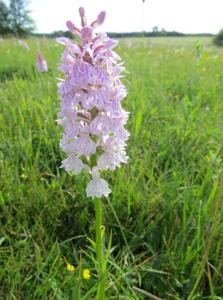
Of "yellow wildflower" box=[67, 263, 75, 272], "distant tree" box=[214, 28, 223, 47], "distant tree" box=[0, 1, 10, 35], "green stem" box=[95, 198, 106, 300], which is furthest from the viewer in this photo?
"distant tree" box=[0, 1, 10, 35]

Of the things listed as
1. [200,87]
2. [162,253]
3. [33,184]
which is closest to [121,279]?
[162,253]

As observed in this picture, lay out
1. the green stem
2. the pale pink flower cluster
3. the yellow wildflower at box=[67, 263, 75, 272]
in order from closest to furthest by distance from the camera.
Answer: the pale pink flower cluster → the green stem → the yellow wildflower at box=[67, 263, 75, 272]

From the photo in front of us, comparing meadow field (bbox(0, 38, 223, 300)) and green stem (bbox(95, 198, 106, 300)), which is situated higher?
green stem (bbox(95, 198, 106, 300))

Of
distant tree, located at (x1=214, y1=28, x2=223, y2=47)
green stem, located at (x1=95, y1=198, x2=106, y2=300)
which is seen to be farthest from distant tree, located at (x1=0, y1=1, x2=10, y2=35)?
green stem, located at (x1=95, y1=198, x2=106, y2=300)

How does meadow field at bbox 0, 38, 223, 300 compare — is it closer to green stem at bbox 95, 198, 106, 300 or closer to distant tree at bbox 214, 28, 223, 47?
green stem at bbox 95, 198, 106, 300

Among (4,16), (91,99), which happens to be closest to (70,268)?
(91,99)

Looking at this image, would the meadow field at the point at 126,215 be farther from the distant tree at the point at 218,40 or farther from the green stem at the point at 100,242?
the distant tree at the point at 218,40

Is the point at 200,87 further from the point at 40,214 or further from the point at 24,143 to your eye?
the point at 40,214

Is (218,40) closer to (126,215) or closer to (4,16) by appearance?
(4,16)
